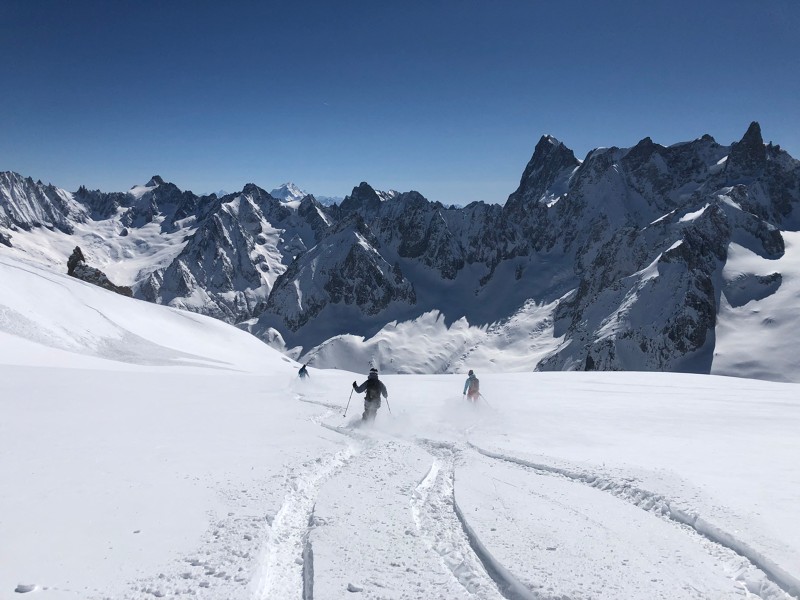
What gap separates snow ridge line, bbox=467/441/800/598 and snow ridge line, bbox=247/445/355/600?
4.68 m

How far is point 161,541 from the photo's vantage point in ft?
21.5

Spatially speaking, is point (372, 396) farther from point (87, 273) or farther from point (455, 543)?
point (87, 273)

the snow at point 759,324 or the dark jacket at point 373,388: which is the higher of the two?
the snow at point 759,324

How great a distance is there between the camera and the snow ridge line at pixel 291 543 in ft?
19.1

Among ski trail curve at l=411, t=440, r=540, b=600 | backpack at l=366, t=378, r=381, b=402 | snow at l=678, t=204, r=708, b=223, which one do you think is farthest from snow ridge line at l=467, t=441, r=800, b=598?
snow at l=678, t=204, r=708, b=223

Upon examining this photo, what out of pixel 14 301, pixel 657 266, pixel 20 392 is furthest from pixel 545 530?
pixel 657 266

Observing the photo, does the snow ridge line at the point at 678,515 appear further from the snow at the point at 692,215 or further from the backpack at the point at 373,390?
the snow at the point at 692,215

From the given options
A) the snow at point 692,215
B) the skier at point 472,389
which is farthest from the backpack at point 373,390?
the snow at point 692,215

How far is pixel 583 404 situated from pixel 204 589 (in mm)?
16995

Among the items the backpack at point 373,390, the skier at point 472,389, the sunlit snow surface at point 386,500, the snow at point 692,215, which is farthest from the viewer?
the snow at point 692,215

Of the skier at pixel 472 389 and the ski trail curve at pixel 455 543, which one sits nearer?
the ski trail curve at pixel 455 543

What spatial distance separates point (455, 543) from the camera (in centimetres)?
709

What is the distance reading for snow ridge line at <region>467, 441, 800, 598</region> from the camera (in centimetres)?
593

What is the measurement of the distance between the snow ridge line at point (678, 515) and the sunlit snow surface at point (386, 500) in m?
0.03
